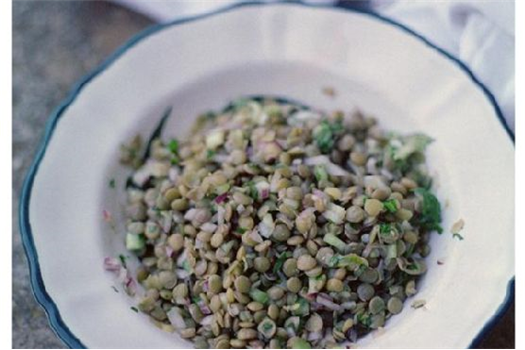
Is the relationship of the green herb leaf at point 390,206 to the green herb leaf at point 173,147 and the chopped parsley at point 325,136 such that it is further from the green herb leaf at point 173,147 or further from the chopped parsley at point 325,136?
the green herb leaf at point 173,147

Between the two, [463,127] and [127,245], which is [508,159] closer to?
[463,127]

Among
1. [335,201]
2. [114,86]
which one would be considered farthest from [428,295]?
[114,86]

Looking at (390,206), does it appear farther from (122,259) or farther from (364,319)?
(122,259)

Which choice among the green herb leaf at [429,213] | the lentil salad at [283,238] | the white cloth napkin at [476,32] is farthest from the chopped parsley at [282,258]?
the white cloth napkin at [476,32]

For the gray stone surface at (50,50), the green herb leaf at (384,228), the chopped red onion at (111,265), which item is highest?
the green herb leaf at (384,228)

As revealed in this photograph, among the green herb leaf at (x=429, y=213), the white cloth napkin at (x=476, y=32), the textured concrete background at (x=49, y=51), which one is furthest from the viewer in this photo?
the textured concrete background at (x=49, y=51)
